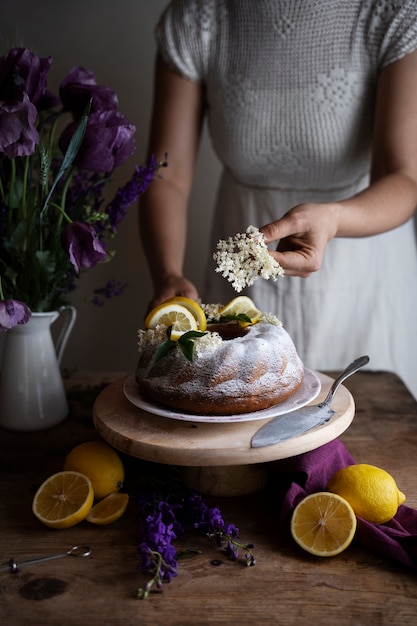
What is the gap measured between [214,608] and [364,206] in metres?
0.85

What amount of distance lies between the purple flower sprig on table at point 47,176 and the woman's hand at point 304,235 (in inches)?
12.0

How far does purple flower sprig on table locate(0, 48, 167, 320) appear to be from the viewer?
101 centimetres

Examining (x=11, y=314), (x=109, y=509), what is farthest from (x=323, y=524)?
(x=11, y=314)

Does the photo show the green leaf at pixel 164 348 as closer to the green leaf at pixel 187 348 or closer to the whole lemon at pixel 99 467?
the green leaf at pixel 187 348

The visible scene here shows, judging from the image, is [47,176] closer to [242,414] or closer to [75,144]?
[75,144]

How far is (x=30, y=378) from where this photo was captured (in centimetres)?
124

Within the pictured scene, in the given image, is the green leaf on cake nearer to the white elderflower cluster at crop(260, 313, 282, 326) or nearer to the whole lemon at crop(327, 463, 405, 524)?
the white elderflower cluster at crop(260, 313, 282, 326)

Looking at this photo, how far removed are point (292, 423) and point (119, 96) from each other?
149 centimetres

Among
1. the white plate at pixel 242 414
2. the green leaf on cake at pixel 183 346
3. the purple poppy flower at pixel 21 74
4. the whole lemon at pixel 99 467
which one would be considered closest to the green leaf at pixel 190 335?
the green leaf on cake at pixel 183 346

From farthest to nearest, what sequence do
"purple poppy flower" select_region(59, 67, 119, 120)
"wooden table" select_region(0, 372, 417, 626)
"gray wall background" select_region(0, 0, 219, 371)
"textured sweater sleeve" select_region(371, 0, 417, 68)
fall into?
1. "gray wall background" select_region(0, 0, 219, 371)
2. "textured sweater sleeve" select_region(371, 0, 417, 68)
3. "purple poppy flower" select_region(59, 67, 119, 120)
4. "wooden table" select_region(0, 372, 417, 626)

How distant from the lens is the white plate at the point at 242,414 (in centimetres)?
97

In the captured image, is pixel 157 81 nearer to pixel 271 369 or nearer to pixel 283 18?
pixel 283 18

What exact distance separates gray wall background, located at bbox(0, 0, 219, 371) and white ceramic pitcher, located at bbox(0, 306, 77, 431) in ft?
2.53

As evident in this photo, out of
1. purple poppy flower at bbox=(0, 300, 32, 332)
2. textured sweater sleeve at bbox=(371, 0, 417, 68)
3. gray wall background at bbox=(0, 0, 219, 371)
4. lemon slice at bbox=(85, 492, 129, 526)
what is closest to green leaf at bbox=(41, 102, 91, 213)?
purple poppy flower at bbox=(0, 300, 32, 332)
